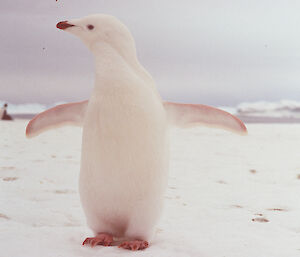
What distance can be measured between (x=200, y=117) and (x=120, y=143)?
219 millimetres

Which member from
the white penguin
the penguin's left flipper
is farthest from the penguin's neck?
the penguin's left flipper

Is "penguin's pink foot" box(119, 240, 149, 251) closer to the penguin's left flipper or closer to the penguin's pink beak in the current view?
the penguin's left flipper

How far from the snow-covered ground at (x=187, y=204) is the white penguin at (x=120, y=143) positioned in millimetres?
64

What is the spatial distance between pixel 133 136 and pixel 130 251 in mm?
217

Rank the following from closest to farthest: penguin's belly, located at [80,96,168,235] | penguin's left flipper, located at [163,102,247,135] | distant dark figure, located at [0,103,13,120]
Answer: penguin's belly, located at [80,96,168,235] < penguin's left flipper, located at [163,102,247,135] < distant dark figure, located at [0,103,13,120]

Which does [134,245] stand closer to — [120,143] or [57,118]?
[120,143]

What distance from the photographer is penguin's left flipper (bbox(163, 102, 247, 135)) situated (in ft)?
2.54

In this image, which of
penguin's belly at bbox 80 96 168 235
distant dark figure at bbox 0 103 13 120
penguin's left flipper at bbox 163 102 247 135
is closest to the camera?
penguin's belly at bbox 80 96 168 235

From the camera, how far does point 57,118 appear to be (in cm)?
81

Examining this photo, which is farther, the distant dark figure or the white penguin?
the distant dark figure

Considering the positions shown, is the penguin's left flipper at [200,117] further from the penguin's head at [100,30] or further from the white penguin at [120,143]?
the penguin's head at [100,30]

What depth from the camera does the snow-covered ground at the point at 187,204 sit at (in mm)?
730

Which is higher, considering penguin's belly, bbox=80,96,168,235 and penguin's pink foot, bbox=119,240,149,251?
penguin's belly, bbox=80,96,168,235

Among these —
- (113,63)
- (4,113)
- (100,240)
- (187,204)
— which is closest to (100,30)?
(113,63)
